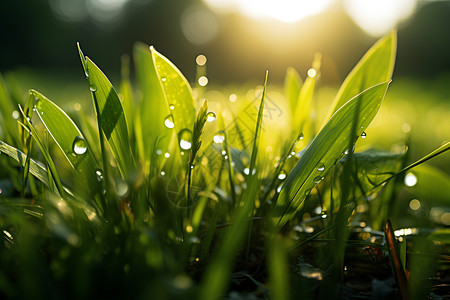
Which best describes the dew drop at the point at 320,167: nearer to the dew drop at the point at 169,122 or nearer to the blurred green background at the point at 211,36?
the dew drop at the point at 169,122

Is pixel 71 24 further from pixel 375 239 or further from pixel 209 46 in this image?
pixel 375 239

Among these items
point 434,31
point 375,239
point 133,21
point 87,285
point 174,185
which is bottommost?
point 87,285

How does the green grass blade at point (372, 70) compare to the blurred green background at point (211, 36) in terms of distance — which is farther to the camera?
the blurred green background at point (211, 36)

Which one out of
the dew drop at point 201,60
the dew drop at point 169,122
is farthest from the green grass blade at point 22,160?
the dew drop at point 201,60

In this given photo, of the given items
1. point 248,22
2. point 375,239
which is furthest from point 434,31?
point 375,239

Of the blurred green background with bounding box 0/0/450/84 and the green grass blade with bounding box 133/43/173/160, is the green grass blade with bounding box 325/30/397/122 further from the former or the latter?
the blurred green background with bounding box 0/0/450/84

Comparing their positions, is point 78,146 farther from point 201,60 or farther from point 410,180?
point 410,180

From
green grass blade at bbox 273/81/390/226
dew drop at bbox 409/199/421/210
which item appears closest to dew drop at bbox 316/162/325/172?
green grass blade at bbox 273/81/390/226
